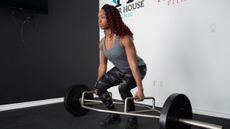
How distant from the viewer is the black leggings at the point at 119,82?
7.80ft

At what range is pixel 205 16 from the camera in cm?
315

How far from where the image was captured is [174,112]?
5.57 ft

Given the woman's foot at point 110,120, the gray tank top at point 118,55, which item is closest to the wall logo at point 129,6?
the gray tank top at point 118,55

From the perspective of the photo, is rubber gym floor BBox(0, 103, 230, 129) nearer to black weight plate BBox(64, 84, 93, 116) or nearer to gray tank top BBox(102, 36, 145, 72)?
black weight plate BBox(64, 84, 93, 116)

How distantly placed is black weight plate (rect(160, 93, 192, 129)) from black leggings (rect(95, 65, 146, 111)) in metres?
0.70

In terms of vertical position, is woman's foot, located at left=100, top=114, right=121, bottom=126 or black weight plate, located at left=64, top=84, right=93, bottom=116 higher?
black weight plate, located at left=64, top=84, right=93, bottom=116

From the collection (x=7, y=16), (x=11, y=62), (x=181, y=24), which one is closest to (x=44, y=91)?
(x=11, y=62)

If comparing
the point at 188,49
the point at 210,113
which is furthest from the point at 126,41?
the point at 210,113

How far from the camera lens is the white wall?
9.83ft

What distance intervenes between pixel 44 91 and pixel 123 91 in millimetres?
1853

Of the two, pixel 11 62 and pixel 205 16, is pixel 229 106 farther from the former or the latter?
pixel 11 62

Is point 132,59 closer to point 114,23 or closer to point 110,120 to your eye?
point 114,23

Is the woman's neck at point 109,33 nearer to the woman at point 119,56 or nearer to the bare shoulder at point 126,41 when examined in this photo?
the woman at point 119,56

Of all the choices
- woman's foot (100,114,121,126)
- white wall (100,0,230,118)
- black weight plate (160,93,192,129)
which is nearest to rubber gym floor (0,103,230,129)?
woman's foot (100,114,121,126)
